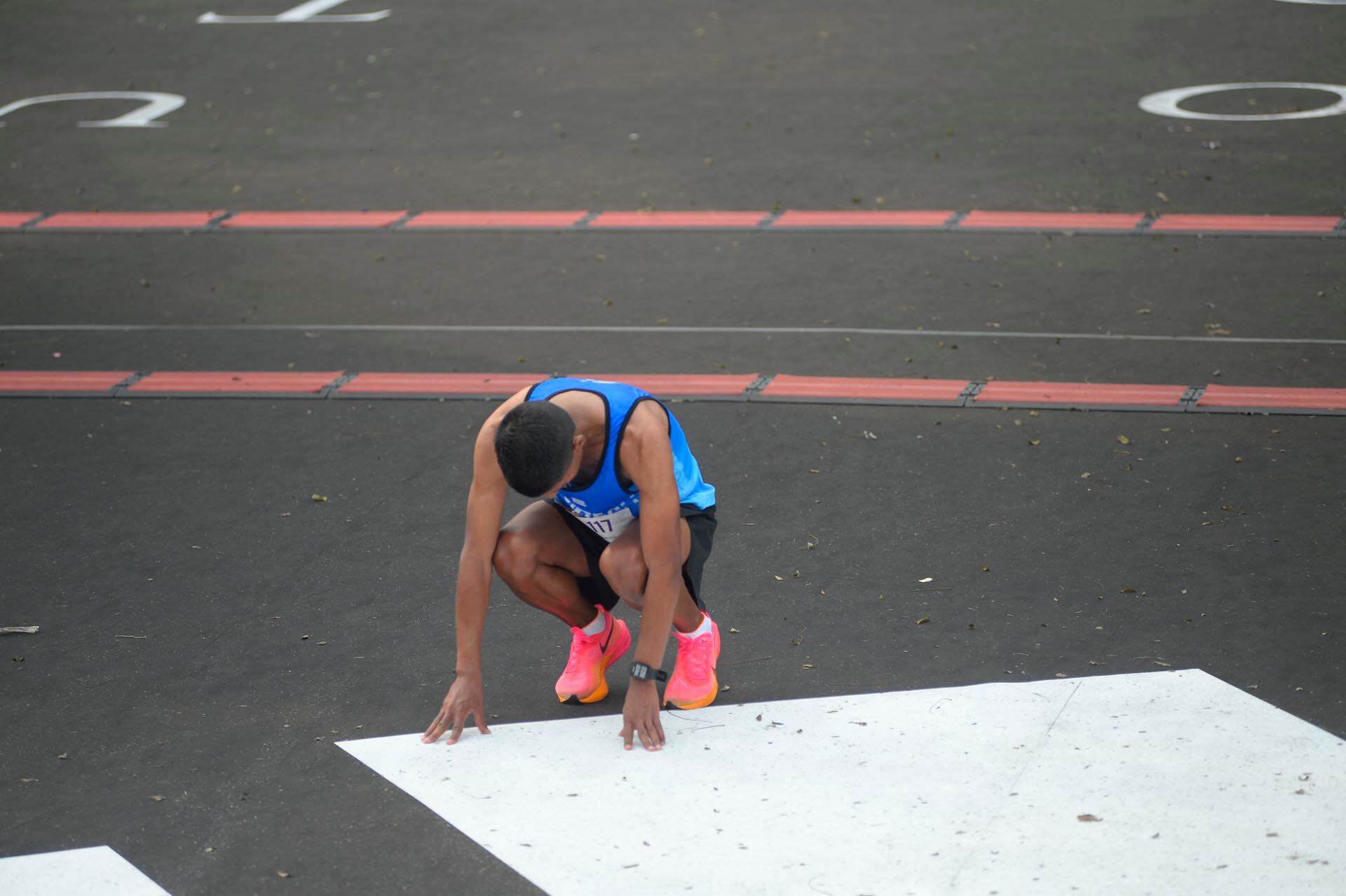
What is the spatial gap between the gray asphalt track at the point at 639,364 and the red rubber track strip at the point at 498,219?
0.25 meters

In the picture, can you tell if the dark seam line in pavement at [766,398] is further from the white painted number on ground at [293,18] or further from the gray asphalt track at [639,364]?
the white painted number on ground at [293,18]

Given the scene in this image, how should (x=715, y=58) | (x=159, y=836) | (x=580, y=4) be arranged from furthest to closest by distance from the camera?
1. (x=580, y=4)
2. (x=715, y=58)
3. (x=159, y=836)

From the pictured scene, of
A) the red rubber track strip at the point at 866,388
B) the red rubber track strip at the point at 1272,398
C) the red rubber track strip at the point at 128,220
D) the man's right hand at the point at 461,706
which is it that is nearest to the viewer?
the man's right hand at the point at 461,706

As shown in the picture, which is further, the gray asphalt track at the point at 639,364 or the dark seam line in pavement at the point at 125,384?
the dark seam line in pavement at the point at 125,384

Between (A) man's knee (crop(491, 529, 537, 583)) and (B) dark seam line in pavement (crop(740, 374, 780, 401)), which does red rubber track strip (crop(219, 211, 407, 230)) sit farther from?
(A) man's knee (crop(491, 529, 537, 583))

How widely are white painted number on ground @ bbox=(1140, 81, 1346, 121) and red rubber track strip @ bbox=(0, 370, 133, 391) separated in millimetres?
8079

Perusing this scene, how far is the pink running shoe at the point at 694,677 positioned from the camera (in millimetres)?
4445

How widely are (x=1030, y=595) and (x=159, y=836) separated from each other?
2.90 metres

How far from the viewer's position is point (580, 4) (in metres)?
15.8

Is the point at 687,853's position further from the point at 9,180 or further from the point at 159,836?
the point at 9,180

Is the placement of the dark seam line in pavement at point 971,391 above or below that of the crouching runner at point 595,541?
below

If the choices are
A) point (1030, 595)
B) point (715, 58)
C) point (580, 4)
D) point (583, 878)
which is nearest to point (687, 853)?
point (583, 878)

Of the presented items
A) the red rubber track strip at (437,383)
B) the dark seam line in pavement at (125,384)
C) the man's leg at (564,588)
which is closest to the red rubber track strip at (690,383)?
the red rubber track strip at (437,383)

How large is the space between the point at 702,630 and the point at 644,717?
1.33ft
